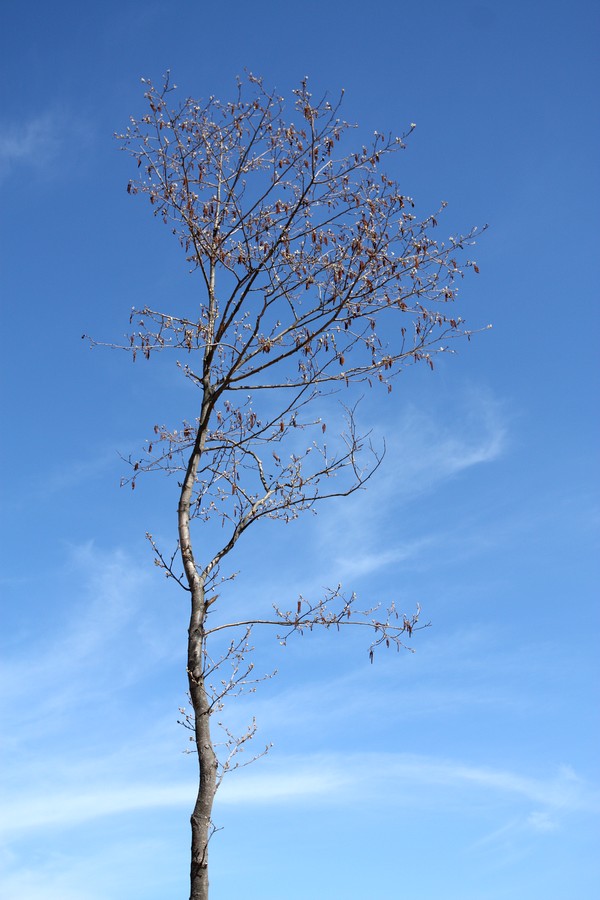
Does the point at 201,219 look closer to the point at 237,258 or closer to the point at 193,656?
the point at 237,258

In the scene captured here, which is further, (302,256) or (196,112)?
(196,112)

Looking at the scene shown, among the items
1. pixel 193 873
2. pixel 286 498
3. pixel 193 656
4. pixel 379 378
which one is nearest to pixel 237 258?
pixel 379 378

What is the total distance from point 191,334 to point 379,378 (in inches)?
76.1

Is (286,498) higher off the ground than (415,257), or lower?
lower

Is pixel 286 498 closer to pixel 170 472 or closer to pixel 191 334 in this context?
pixel 170 472

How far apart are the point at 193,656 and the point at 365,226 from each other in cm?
433

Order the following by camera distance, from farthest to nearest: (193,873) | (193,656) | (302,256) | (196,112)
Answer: (196,112) < (302,256) < (193,656) < (193,873)

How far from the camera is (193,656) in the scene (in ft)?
24.2

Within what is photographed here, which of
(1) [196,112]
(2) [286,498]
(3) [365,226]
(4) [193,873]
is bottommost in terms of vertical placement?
(4) [193,873]

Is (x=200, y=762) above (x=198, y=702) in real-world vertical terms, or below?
below

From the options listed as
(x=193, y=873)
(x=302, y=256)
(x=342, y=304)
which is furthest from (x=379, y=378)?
(x=193, y=873)

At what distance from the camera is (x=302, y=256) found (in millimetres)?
8445

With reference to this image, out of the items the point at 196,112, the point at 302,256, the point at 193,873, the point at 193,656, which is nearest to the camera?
the point at 193,873

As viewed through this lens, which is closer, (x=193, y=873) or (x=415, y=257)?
(x=193, y=873)
